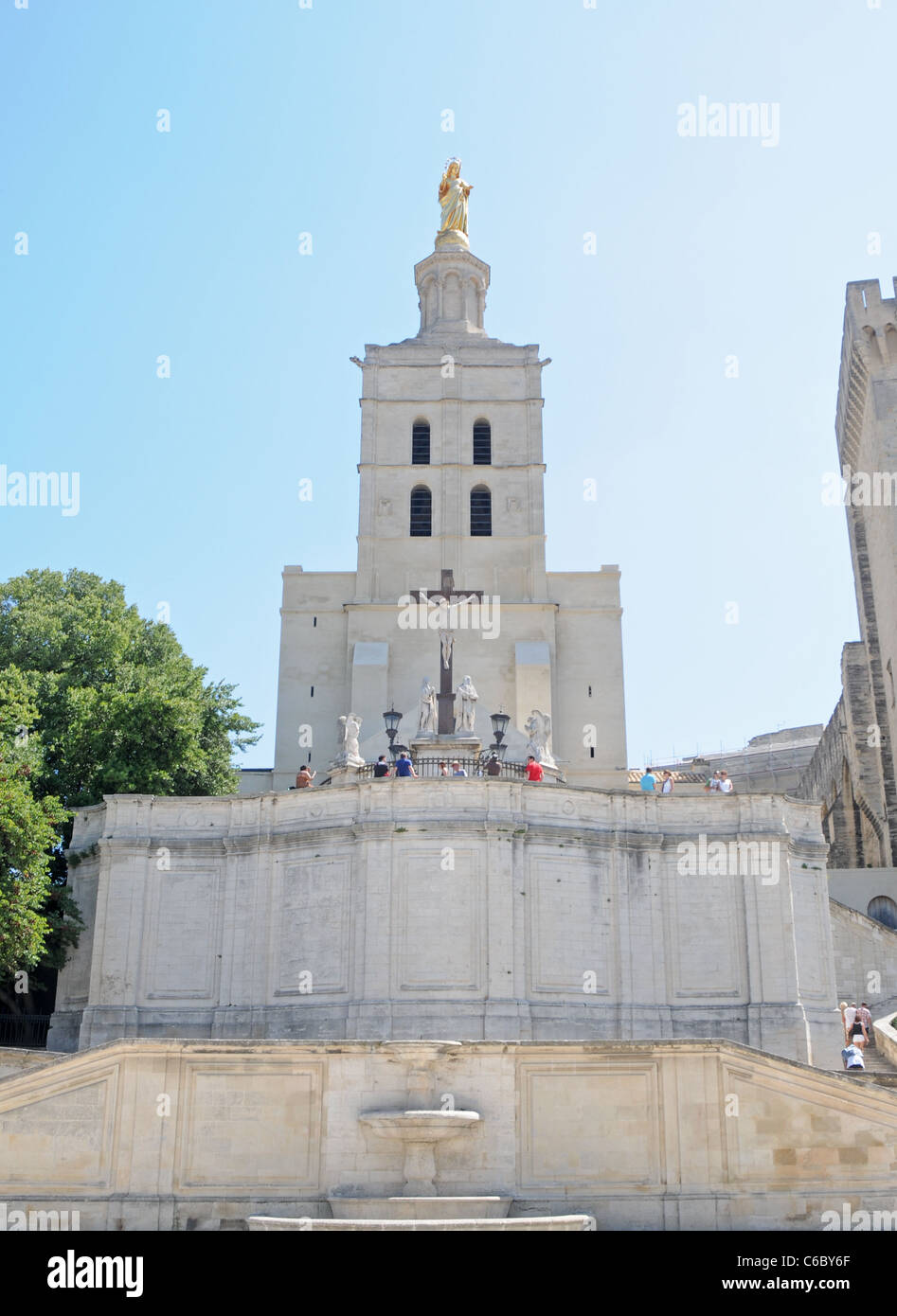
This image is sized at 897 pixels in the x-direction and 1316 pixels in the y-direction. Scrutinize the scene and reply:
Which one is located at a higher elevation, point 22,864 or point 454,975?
point 22,864

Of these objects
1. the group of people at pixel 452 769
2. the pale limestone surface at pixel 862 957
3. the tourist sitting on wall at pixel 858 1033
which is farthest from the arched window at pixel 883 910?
the group of people at pixel 452 769

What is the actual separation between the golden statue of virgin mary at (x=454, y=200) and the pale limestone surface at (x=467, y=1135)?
2213 inches

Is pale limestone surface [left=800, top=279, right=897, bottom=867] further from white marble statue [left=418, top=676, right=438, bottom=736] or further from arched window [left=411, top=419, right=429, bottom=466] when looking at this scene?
white marble statue [left=418, top=676, right=438, bottom=736]

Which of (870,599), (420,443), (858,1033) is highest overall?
(420,443)

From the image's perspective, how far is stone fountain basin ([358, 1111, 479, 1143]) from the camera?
79.7ft

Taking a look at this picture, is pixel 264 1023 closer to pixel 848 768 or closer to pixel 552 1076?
pixel 552 1076

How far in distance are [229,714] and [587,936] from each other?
16.6 meters

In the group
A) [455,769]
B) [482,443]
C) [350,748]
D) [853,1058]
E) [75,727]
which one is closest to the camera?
[853,1058]

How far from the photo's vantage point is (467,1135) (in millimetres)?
24781

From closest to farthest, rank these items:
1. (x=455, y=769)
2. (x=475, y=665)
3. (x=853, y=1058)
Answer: (x=853, y=1058), (x=455, y=769), (x=475, y=665)

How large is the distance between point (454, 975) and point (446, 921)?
1289 millimetres

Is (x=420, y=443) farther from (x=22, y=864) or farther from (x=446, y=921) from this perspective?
(x=22, y=864)

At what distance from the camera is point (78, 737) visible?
137 ft

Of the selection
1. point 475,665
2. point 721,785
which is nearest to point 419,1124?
point 721,785
